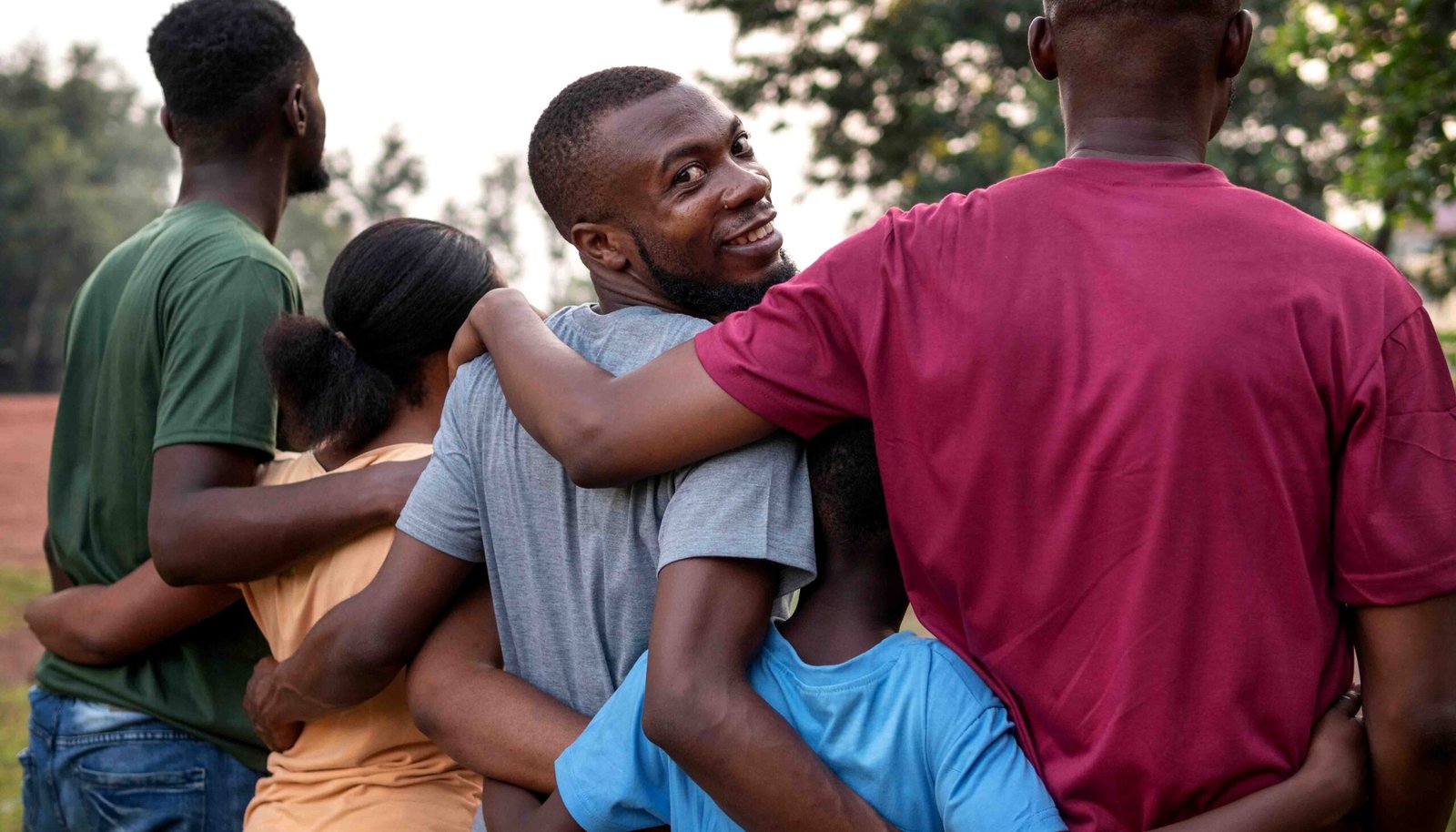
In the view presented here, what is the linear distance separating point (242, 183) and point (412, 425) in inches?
36.6

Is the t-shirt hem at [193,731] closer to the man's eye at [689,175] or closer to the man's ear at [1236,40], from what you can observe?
the man's eye at [689,175]

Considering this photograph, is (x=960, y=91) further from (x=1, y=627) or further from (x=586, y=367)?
(x=586, y=367)

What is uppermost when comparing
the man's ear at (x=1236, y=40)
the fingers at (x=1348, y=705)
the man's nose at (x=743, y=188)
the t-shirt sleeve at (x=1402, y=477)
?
the man's ear at (x=1236, y=40)

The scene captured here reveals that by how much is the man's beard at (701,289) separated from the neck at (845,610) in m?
0.51

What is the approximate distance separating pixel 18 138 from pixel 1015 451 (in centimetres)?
5598

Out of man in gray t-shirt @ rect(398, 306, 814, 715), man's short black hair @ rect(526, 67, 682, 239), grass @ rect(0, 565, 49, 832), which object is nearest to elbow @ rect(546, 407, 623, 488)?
man in gray t-shirt @ rect(398, 306, 814, 715)

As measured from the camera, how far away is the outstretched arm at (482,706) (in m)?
2.14

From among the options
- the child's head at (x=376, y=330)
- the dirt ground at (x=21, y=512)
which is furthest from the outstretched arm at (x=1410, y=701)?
the dirt ground at (x=21, y=512)

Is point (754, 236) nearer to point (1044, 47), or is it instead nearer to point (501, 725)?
point (1044, 47)

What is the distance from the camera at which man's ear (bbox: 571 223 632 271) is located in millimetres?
2338

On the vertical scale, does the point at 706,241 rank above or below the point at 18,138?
above

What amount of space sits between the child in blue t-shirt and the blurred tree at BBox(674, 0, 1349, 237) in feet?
41.2

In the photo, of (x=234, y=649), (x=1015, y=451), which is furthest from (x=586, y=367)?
(x=234, y=649)

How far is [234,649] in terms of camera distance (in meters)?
3.11
